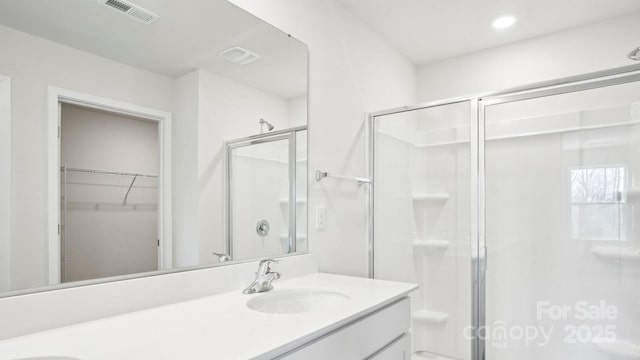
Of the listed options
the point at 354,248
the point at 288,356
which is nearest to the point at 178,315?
the point at 288,356

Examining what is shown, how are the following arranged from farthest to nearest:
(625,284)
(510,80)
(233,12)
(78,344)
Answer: (510,80) < (625,284) < (233,12) < (78,344)

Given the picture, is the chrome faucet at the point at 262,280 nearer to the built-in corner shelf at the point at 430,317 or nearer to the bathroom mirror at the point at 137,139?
the bathroom mirror at the point at 137,139

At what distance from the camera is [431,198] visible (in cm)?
229

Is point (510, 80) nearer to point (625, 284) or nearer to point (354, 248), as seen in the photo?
point (625, 284)

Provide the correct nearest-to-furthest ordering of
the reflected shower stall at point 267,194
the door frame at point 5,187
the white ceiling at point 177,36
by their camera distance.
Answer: the door frame at point 5,187
the white ceiling at point 177,36
the reflected shower stall at point 267,194

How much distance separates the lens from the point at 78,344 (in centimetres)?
81

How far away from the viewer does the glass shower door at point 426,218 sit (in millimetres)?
2170

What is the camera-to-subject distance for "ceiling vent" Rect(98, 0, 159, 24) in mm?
1095

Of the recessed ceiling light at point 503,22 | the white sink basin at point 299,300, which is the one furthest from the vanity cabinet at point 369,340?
the recessed ceiling light at point 503,22

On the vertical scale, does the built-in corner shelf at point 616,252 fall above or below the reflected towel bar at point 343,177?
below

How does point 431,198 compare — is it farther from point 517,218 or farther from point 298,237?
point 298,237

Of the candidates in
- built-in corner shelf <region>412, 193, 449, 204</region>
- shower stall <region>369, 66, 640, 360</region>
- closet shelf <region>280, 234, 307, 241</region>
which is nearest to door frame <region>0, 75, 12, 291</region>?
closet shelf <region>280, 234, 307, 241</region>

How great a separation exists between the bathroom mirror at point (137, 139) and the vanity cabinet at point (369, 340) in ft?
1.90

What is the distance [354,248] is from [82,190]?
153 centimetres
